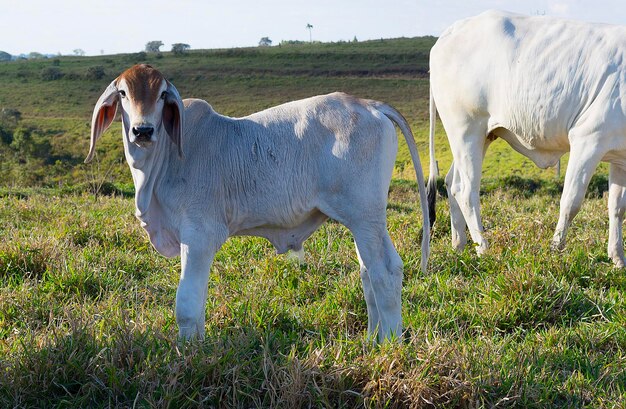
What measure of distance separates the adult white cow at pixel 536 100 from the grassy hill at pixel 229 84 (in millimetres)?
19500

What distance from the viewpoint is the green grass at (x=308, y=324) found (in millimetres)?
3234

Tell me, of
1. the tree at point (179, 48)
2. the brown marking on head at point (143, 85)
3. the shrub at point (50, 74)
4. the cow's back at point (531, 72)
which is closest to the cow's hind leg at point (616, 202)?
the cow's back at point (531, 72)

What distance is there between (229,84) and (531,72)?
5171 cm

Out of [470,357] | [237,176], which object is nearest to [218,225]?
[237,176]

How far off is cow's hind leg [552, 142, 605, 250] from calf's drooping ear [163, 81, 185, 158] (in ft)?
10.5

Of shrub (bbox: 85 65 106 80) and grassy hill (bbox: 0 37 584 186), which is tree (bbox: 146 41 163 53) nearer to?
grassy hill (bbox: 0 37 584 186)

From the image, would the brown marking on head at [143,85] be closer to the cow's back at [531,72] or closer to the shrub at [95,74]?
the cow's back at [531,72]

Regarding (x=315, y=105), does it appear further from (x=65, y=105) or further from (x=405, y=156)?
(x=65, y=105)

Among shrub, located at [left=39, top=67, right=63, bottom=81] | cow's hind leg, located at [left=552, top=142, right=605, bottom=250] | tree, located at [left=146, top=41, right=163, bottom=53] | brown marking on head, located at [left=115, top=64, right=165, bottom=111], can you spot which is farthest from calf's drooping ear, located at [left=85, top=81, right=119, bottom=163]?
tree, located at [left=146, top=41, right=163, bottom=53]

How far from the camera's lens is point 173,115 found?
12.9ft

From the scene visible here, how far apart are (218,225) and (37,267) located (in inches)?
82.1

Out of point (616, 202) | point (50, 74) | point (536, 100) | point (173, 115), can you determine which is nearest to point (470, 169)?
point (536, 100)

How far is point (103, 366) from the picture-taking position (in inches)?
131

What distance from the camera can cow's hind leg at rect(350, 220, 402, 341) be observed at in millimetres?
3943
